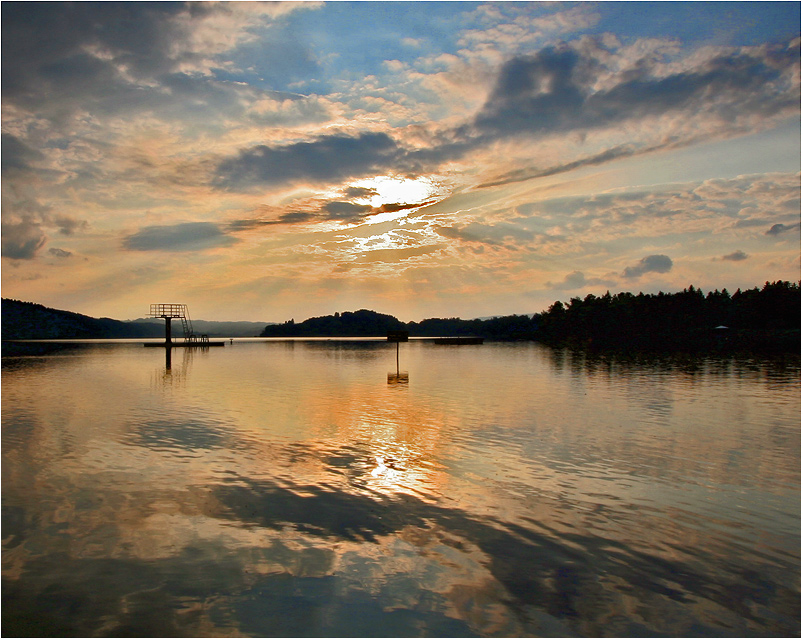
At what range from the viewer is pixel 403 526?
12086 mm

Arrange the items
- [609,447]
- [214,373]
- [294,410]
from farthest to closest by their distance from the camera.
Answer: [214,373] < [294,410] < [609,447]

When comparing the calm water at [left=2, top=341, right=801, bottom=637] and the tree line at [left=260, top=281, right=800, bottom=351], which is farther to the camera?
the tree line at [left=260, top=281, right=800, bottom=351]

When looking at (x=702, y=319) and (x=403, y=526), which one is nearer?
(x=403, y=526)

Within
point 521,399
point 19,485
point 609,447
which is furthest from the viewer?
point 521,399

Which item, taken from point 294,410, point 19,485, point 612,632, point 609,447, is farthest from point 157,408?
point 612,632

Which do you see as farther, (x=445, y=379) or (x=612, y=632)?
(x=445, y=379)

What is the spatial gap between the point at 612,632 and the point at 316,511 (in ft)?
26.0

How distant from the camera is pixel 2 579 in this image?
9.57 m

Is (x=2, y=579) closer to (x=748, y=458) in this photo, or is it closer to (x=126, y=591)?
(x=126, y=591)

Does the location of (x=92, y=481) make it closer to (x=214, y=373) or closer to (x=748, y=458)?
(x=748, y=458)

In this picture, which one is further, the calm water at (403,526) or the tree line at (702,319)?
the tree line at (702,319)

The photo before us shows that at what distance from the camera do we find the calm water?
8.41m

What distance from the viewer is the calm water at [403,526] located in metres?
8.41

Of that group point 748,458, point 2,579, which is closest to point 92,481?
point 2,579
